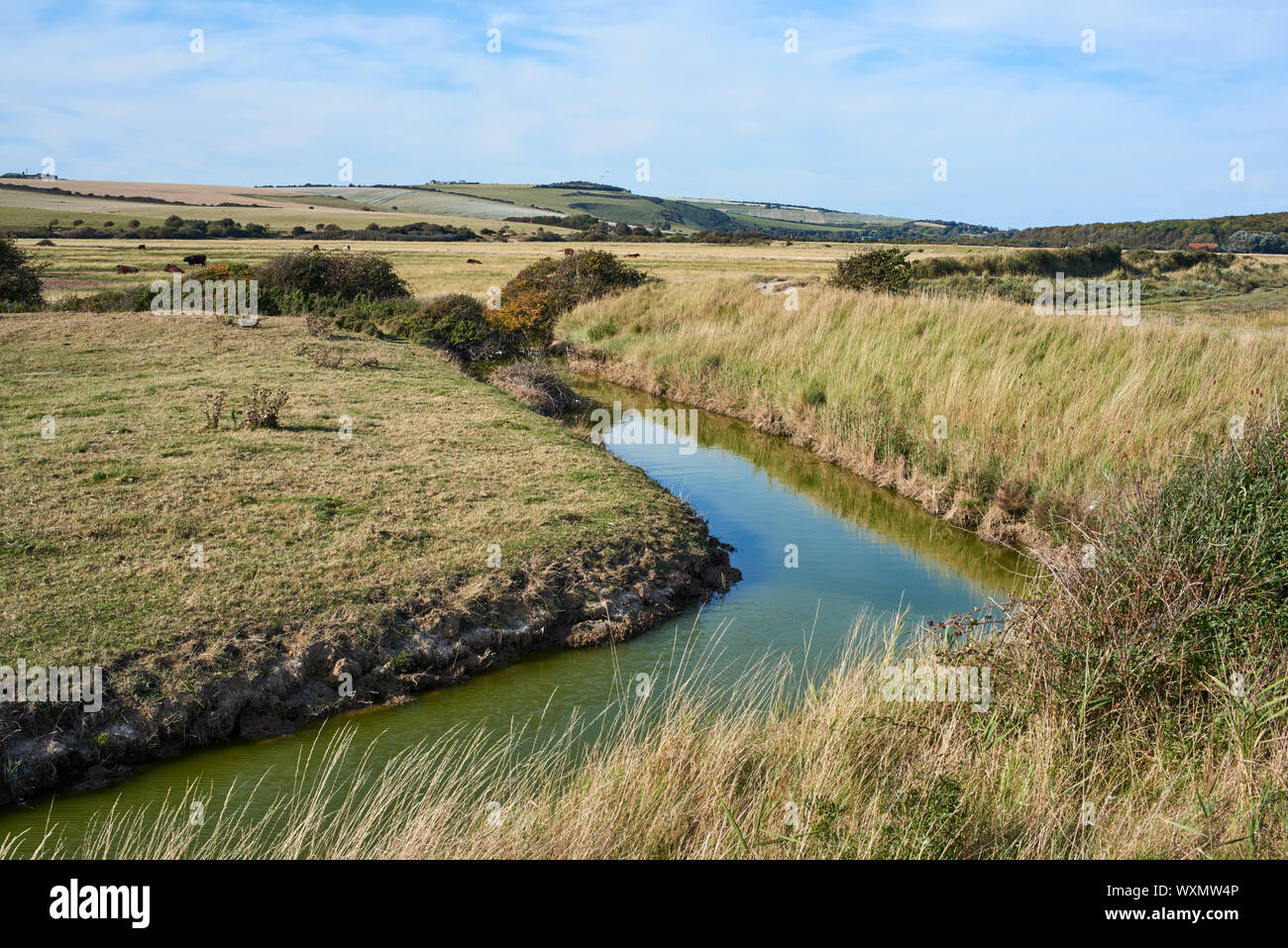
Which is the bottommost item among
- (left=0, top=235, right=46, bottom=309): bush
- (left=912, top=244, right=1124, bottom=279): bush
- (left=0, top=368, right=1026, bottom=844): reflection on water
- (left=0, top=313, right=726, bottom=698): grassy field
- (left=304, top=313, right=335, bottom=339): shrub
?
(left=0, top=368, right=1026, bottom=844): reflection on water

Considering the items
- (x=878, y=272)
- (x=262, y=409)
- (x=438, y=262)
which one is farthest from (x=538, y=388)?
(x=438, y=262)

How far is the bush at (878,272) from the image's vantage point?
23312 millimetres

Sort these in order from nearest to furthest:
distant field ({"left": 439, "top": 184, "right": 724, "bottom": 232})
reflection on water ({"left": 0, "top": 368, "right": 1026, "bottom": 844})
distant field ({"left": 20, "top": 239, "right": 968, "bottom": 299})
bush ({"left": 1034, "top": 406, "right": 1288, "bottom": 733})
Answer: bush ({"left": 1034, "top": 406, "right": 1288, "bottom": 733}), reflection on water ({"left": 0, "top": 368, "right": 1026, "bottom": 844}), distant field ({"left": 20, "top": 239, "right": 968, "bottom": 299}), distant field ({"left": 439, "top": 184, "right": 724, "bottom": 232})

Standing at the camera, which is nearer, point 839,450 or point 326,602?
point 326,602

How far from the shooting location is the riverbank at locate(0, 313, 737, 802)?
5770mm

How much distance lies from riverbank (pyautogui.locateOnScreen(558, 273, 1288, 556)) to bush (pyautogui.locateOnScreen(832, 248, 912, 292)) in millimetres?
3559

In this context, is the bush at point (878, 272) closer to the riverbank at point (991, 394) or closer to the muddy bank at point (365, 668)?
the riverbank at point (991, 394)

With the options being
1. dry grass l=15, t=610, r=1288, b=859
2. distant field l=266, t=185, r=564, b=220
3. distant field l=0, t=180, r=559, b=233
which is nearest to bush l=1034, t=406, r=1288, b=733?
dry grass l=15, t=610, r=1288, b=859

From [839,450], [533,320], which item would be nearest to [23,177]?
[533,320]

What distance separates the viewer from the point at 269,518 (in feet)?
26.7

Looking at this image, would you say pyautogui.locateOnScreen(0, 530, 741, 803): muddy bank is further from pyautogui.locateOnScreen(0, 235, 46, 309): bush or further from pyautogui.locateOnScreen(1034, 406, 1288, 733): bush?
pyautogui.locateOnScreen(0, 235, 46, 309): bush

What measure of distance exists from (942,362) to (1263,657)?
9.99 m

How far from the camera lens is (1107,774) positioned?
14.8ft
